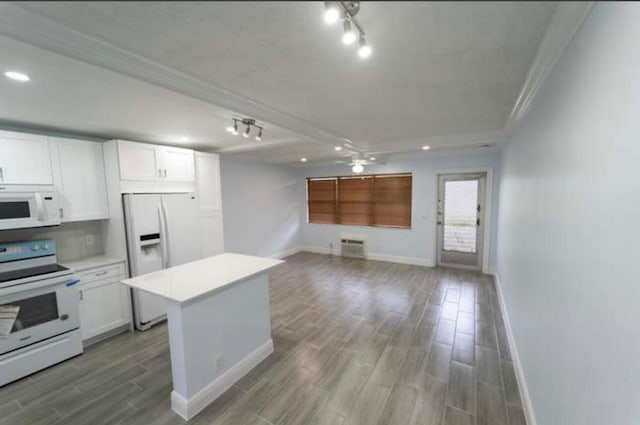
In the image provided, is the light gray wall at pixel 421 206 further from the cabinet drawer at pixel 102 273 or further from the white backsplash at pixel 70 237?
the white backsplash at pixel 70 237

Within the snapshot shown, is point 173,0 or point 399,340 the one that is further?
point 399,340

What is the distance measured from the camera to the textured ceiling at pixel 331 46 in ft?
3.38

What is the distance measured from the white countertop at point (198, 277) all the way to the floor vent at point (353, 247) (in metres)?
3.84

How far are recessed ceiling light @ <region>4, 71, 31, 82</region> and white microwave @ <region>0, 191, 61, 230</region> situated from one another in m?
1.40

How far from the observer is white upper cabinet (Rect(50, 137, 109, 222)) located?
9.11 ft

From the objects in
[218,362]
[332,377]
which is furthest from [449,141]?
[218,362]

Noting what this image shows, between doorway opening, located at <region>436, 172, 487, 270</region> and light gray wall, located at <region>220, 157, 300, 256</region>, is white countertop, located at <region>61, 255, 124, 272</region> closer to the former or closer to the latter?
light gray wall, located at <region>220, 157, 300, 256</region>

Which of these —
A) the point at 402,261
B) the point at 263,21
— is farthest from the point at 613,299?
the point at 402,261

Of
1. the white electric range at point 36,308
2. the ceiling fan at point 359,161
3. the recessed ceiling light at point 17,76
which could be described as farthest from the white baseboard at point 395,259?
the recessed ceiling light at point 17,76

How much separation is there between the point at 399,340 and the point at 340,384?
965 mm

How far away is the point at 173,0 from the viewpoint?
92 cm

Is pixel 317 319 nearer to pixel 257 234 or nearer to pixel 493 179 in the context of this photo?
pixel 257 234

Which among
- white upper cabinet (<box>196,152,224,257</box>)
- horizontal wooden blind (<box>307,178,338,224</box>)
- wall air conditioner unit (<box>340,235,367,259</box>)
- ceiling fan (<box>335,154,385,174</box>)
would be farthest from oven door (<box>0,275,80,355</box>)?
horizontal wooden blind (<box>307,178,338,224</box>)

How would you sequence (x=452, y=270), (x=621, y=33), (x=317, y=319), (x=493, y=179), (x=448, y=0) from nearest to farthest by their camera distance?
(x=621, y=33)
(x=448, y=0)
(x=317, y=319)
(x=493, y=179)
(x=452, y=270)
